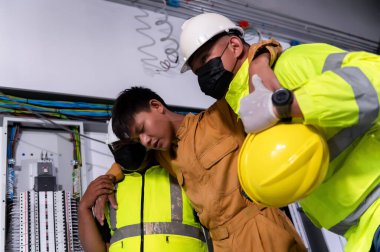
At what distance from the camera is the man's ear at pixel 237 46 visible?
129 cm

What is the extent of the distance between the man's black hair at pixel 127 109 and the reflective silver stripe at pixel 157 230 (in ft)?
1.25

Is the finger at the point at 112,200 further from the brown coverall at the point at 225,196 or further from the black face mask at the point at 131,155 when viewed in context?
the brown coverall at the point at 225,196

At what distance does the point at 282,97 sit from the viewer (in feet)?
2.77

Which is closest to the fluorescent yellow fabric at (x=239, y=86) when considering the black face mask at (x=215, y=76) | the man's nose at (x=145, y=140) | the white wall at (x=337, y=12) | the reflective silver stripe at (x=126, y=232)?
the black face mask at (x=215, y=76)

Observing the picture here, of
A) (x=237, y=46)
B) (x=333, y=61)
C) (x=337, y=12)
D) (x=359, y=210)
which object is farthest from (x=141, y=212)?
(x=337, y=12)

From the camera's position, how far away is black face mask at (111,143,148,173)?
1.60 metres

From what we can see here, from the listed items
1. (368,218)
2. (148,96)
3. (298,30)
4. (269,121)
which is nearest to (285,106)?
(269,121)

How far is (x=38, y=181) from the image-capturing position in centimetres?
177

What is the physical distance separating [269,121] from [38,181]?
1.28 metres

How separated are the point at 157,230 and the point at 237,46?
81cm

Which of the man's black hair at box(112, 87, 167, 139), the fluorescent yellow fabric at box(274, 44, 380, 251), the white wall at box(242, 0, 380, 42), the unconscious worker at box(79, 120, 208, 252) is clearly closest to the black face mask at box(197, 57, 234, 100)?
the fluorescent yellow fabric at box(274, 44, 380, 251)

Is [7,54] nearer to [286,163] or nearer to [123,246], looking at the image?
[123,246]

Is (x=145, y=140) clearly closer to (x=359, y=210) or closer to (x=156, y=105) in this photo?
(x=156, y=105)

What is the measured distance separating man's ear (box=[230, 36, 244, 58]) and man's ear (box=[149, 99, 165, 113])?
1.54ft
